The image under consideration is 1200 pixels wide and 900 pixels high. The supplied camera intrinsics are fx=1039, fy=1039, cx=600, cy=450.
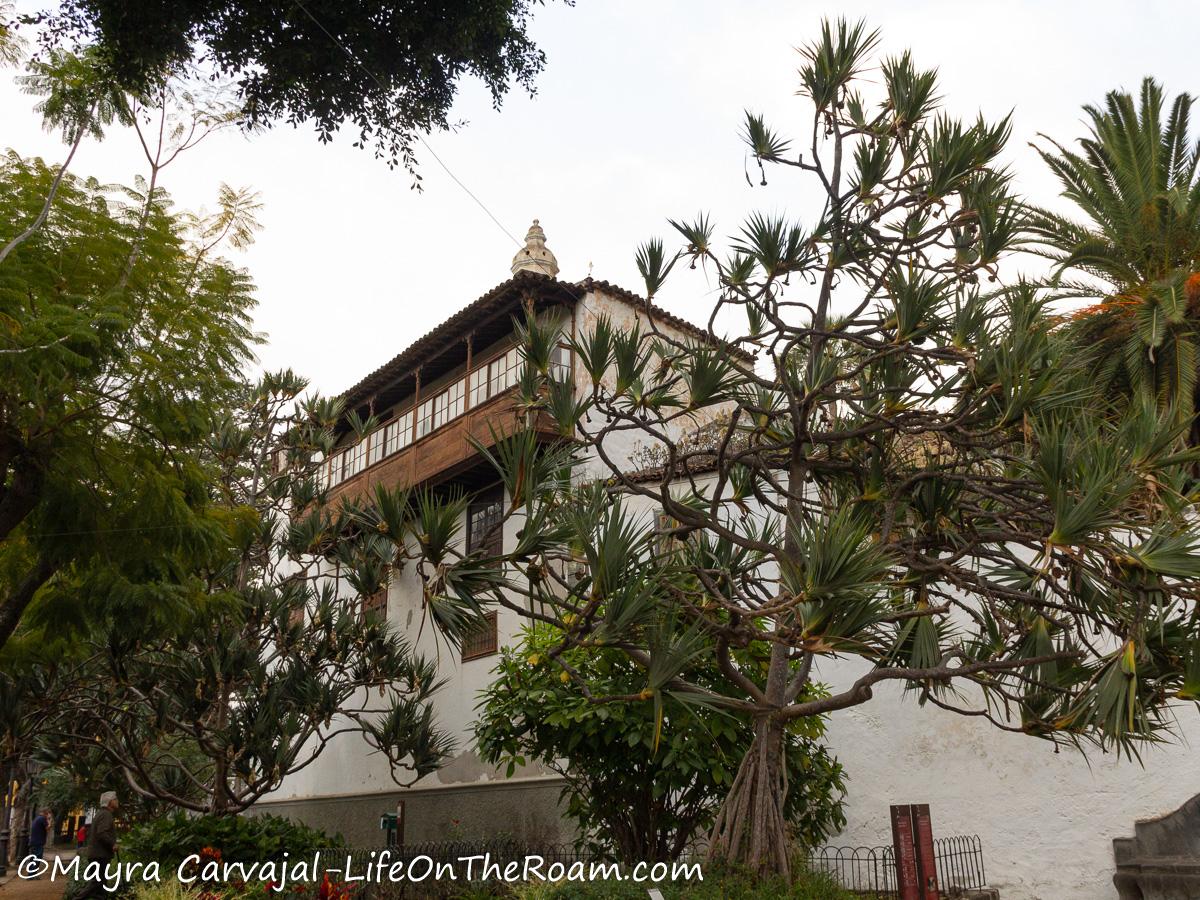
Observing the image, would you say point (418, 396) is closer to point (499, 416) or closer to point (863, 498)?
point (499, 416)

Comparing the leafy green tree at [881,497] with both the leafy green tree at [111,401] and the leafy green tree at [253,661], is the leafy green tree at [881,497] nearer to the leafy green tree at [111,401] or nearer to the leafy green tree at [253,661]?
the leafy green tree at [111,401]

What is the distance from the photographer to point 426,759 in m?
14.5

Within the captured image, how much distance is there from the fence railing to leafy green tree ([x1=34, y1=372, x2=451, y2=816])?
2744mm

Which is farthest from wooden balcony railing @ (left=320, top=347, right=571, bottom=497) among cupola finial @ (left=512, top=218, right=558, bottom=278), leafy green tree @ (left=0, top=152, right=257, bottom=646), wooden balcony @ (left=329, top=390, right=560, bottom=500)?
leafy green tree @ (left=0, top=152, right=257, bottom=646)

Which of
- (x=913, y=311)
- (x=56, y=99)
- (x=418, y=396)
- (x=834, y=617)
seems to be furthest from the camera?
(x=418, y=396)

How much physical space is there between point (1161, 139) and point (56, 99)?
1392cm

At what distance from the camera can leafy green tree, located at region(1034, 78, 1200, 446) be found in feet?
46.3

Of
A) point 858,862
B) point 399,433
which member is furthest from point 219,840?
point 399,433

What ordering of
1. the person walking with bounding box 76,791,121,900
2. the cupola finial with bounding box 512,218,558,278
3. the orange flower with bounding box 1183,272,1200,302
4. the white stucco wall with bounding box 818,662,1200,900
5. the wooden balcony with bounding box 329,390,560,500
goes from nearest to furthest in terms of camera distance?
1. the white stucco wall with bounding box 818,662,1200,900
2. the person walking with bounding box 76,791,121,900
3. the orange flower with bounding box 1183,272,1200,302
4. the wooden balcony with bounding box 329,390,560,500
5. the cupola finial with bounding box 512,218,558,278

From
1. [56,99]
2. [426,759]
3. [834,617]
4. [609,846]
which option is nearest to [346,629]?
[426,759]

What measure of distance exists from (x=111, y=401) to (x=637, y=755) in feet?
Answer: 19.1

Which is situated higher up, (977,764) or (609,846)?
(977,764)

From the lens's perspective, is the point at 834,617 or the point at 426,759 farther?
the point at 426,759

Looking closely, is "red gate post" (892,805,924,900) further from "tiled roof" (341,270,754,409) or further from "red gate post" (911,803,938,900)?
"tiled roof" (341,270,754,409)
